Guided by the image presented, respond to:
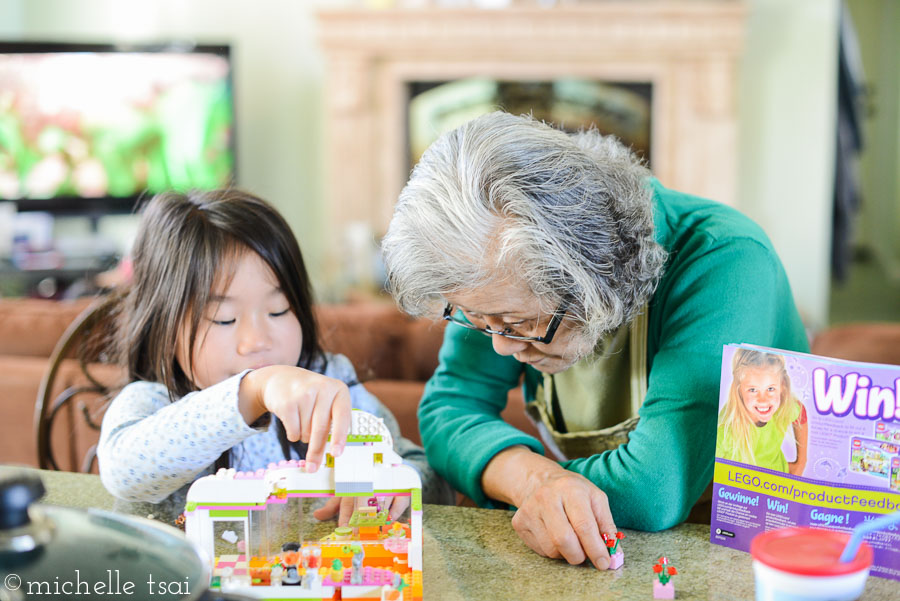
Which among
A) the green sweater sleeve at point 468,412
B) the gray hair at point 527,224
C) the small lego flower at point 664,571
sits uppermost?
the gray hair at point 527,224

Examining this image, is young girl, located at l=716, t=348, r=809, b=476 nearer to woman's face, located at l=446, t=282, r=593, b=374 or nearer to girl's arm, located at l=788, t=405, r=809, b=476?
girl's arm, located at l=788, t=405, r=809, b=476

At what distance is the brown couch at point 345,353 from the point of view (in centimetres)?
172

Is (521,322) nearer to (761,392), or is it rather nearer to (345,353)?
(761,392)

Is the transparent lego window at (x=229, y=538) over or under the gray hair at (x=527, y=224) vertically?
under

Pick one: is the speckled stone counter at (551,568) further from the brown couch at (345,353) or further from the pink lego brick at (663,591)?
the brown couch at (345,353)

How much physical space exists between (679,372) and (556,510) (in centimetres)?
22

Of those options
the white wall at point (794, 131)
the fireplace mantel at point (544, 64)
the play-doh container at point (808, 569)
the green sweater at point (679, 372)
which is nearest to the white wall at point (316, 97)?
the white wall at point (794, 131)

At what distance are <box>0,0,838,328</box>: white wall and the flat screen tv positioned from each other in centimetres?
38

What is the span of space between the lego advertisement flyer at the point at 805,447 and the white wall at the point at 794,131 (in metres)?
4.05

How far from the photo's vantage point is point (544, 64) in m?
4.66

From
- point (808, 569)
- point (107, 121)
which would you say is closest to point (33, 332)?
point (808, 569)

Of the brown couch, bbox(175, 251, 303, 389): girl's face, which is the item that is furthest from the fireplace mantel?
bbox(175, 251, 303, 389): girl's face

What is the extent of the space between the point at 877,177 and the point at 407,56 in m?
4.03

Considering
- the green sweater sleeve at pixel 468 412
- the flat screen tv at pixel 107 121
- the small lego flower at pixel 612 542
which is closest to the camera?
the small lego flower at pixel 612 542
